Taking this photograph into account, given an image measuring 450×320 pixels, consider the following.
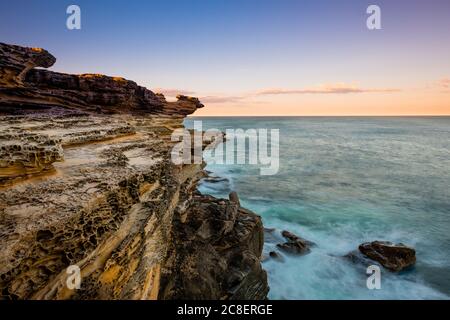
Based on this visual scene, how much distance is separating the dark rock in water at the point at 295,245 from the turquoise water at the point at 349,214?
1.17 ft

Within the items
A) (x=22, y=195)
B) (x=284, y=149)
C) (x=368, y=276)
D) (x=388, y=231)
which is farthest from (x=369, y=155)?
(x=22, y=195)

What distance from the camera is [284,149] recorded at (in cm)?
4441

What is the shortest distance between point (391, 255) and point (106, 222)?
39.7 feet

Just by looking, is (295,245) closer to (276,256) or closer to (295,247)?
(295,247)

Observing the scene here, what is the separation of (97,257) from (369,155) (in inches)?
1633

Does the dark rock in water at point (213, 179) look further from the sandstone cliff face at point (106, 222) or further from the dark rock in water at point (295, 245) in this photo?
the sandstone cliff face at point (106, 222)

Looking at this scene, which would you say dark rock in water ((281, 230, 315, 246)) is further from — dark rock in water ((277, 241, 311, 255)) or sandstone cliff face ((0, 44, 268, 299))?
sandstone cliff face ((0, 44, 268, 299))

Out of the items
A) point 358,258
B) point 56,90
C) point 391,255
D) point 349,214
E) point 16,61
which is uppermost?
point 16,61

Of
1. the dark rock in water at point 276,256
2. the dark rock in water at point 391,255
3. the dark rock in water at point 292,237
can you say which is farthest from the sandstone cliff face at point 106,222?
the dark rock in water at point 391,255

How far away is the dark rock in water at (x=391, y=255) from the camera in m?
11.1

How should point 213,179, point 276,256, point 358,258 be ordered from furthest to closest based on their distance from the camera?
point 213,179
point 358,258
point 276,256

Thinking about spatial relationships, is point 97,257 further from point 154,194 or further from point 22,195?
point 154,194

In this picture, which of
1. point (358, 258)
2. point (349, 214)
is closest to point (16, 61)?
point (358, 258)

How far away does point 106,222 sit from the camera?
12.5 ft
